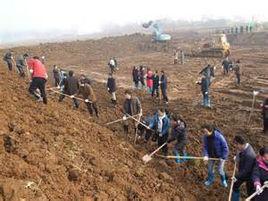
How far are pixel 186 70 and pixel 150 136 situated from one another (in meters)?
17.1

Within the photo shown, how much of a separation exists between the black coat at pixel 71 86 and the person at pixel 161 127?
3603 millimetres

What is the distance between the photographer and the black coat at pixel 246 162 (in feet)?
26.4

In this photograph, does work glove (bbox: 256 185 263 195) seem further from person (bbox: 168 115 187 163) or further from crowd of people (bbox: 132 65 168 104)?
crowd of people (bbox: 132 65 168 104)

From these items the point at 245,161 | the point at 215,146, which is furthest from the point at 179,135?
the point at 245,161

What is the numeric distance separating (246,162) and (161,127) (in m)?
3.16

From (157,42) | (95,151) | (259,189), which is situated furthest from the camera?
(157,42)

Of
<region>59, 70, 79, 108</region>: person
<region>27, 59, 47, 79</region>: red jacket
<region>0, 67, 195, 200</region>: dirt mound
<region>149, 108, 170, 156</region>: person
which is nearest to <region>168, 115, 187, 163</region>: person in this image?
<region>149, 108, 170, 156</region>: person

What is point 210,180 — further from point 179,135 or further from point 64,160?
point 64,160

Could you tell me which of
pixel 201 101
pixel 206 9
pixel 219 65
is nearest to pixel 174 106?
pixel 201 101

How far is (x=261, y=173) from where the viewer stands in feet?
25.4

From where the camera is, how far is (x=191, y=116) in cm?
1588

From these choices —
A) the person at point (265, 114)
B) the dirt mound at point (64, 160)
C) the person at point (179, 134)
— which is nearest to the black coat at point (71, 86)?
the dirt mound at point (64, 160)

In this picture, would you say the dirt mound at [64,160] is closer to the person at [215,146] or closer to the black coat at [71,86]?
the person at [215,146]

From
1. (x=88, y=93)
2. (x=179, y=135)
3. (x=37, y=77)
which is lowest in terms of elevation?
(x=179, y=135)
